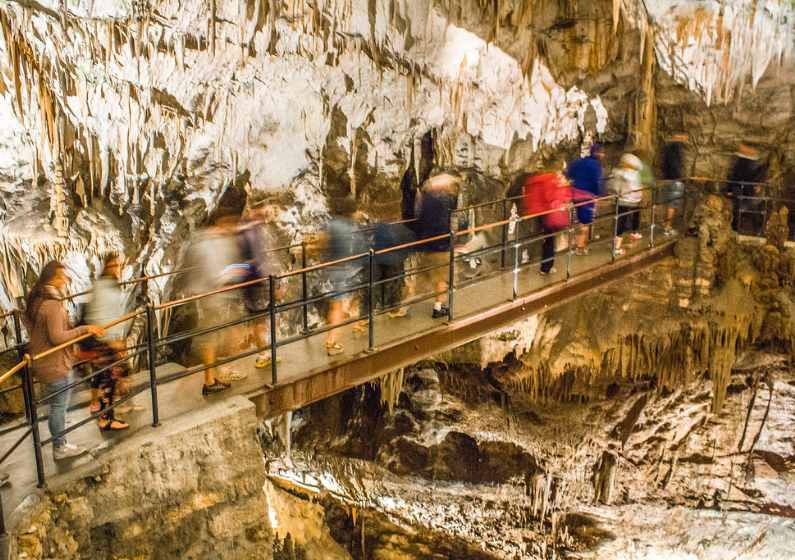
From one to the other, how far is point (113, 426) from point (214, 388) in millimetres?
653

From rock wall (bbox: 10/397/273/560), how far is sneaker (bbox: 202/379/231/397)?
251 millimetres

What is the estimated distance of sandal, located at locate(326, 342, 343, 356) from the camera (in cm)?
488

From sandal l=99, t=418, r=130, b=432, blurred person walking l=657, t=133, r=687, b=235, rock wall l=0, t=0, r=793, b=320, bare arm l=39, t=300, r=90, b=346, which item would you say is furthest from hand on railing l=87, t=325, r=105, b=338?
blurred person walking l=657, t=133, r=687, b=235

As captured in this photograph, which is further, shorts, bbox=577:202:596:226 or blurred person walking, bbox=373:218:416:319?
shorts, bbox=577:202:596:226

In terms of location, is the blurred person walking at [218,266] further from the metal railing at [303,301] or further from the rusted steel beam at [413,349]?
the rusted steel beam at [413,349]

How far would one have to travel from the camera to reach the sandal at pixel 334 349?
4.88 m

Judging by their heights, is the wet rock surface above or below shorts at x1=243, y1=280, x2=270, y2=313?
below

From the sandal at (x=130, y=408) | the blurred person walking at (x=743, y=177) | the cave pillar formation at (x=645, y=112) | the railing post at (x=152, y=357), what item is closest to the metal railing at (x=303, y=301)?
the railing post at (x=152, y=357)

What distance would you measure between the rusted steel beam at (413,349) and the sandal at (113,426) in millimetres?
739

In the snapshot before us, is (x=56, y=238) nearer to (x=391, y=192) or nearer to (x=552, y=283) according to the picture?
(x=391, y=192)

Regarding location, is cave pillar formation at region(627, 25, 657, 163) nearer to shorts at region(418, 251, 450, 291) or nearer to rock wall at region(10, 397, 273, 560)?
shorts at region(418, 251, 450, 291)

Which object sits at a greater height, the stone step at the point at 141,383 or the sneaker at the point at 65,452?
the sneaker at the point at 65,452

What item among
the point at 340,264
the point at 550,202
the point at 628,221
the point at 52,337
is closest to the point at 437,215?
the point at 340,264

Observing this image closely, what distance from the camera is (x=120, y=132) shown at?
20.2 feet
